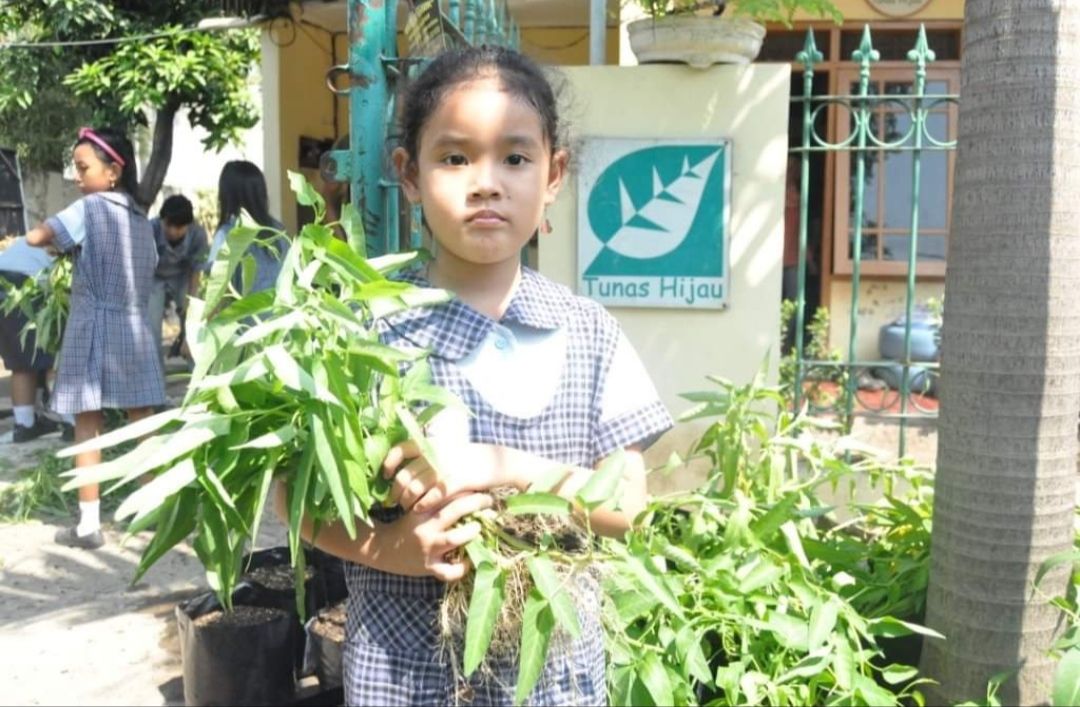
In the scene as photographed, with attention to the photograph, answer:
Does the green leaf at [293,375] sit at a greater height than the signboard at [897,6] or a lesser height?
lesser

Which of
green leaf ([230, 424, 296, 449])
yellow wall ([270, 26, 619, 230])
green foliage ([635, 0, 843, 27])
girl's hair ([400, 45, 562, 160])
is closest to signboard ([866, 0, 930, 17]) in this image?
yellow wall ([270, 26, 619, 230])

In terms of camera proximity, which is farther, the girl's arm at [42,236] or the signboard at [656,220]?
the girl's arm at [42,236]

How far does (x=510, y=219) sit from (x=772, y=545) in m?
1.59

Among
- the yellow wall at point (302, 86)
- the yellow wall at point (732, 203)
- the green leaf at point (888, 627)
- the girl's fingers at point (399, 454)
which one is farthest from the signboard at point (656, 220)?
the yellow wall at point (302, 86)

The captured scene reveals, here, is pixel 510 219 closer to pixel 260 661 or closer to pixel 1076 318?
pixel 1076 318

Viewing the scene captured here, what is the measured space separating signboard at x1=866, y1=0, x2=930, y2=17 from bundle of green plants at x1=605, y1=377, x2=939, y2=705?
13.6 ft

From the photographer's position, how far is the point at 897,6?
21.3 ft

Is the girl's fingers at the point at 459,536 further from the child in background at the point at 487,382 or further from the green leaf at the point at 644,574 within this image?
the green leaf at the point at 644,574

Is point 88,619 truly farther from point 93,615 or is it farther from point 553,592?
point 553,592

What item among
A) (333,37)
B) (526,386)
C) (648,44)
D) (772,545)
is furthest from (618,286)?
(333,37)

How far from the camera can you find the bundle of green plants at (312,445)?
1267 mm

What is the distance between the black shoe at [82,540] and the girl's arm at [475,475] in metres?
3.81

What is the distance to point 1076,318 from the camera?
7.55ft

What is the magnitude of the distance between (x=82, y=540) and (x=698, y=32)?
3.34 m
